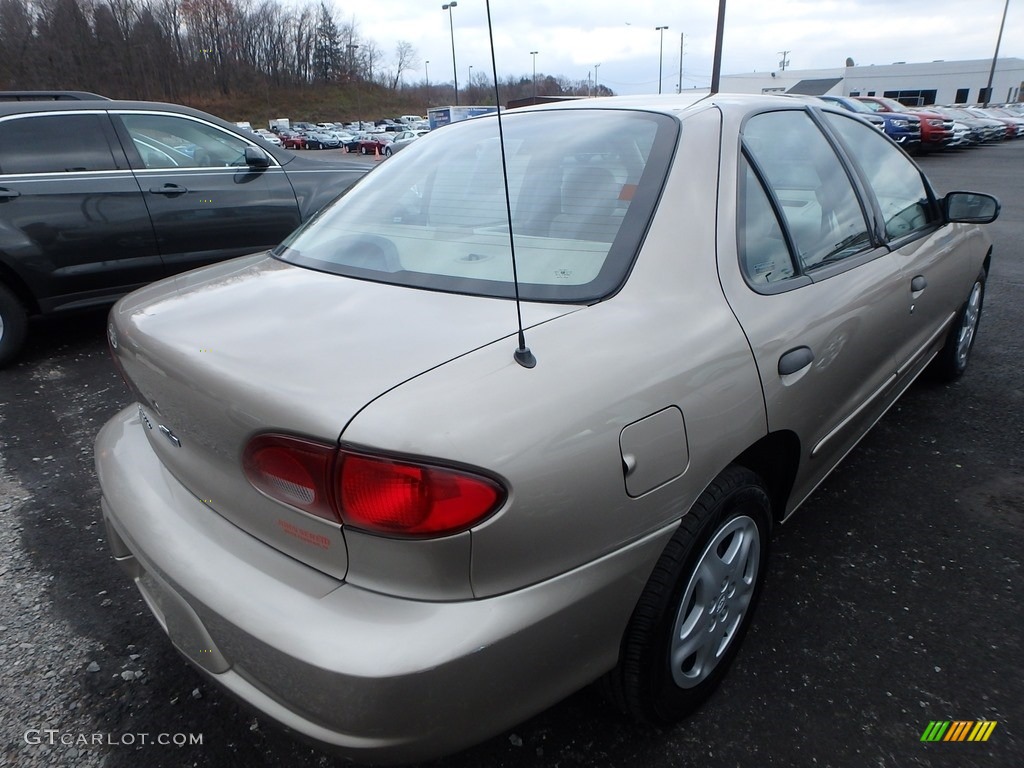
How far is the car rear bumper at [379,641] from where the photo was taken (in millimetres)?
1212

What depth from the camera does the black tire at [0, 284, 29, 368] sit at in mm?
4402

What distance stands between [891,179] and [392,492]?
2.81 metres

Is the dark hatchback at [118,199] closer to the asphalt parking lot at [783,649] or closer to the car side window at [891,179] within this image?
the asphalt parking lot at [783,649]

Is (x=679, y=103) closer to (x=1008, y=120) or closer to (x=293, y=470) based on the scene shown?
(x=293, y=470)

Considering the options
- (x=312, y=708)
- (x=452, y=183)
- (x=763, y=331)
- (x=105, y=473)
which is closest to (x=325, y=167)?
(x=452, y=183)

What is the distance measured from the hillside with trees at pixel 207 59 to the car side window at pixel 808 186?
2117 inches

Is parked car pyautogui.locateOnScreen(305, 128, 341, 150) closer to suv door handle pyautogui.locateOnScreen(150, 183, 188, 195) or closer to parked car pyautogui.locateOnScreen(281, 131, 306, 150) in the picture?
parked car pyautogui.locateOnScreen(281, 131, 306, 150)

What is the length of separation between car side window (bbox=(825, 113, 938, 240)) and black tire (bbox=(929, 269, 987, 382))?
817 millimetres

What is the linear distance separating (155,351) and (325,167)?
4721 mm

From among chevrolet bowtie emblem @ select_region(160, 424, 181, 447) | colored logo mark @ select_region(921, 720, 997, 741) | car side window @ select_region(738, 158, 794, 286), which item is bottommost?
colored logo mark @ select_region(921, 720, 997, 741)

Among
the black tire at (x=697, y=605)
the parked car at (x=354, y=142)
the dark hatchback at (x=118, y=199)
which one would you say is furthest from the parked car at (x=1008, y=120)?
the black tire at (x=697, y=605)

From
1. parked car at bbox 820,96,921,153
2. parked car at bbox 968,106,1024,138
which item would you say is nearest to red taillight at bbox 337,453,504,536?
parked car at bbox 820,96,921,153

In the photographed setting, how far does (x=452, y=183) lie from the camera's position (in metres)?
2.23

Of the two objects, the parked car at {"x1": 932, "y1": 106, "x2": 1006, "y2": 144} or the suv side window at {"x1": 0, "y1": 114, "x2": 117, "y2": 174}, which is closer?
the suv side window at {"x1": 0, "y1": 114, "x2": 117, "y2": 174}
